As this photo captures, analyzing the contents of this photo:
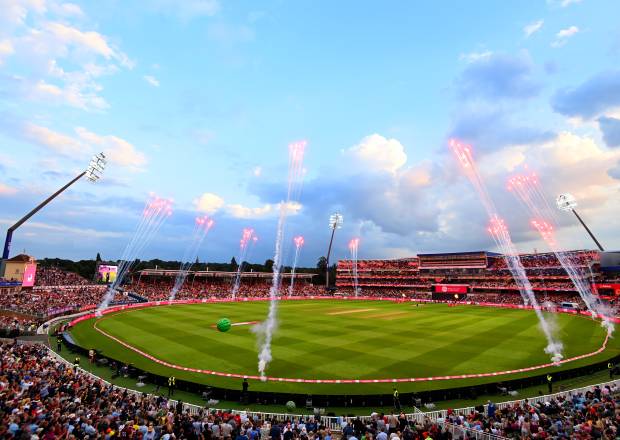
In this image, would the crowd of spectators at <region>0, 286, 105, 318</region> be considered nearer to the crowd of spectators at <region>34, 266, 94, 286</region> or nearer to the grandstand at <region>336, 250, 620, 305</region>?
the crowd of spectators at <region>34, 266, 94, 286</region>

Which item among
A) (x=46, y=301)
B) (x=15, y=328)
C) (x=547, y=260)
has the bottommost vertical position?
(x=15, y=328)

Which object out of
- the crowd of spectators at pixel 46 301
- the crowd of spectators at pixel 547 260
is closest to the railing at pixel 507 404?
the crowd of spectators at pixel 46 301

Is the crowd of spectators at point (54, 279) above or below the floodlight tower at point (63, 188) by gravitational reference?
below

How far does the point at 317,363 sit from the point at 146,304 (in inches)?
2072

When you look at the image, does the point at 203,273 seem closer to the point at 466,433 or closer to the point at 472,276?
the point at 472,276

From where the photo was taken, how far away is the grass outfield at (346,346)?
2597 cm

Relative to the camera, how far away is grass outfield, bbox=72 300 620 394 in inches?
1022

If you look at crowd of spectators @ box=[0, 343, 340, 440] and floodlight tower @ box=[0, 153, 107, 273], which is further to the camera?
floodlight tower @ box=[0, 153, 107, 273]

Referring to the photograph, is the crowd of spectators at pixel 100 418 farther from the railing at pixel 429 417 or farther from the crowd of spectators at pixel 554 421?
the crowd of spectators at pixel 554 421

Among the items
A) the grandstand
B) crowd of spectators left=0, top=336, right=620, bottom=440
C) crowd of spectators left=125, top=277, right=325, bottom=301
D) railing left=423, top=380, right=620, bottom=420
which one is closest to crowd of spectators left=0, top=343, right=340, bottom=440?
crowd of spectators left=0, top=336, right=620, bottom=440

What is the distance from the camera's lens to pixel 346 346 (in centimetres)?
3484

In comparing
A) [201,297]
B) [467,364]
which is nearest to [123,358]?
[467,364]

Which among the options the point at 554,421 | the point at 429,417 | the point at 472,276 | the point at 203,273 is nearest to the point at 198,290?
the point at 203,273

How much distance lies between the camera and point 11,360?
22062mm
